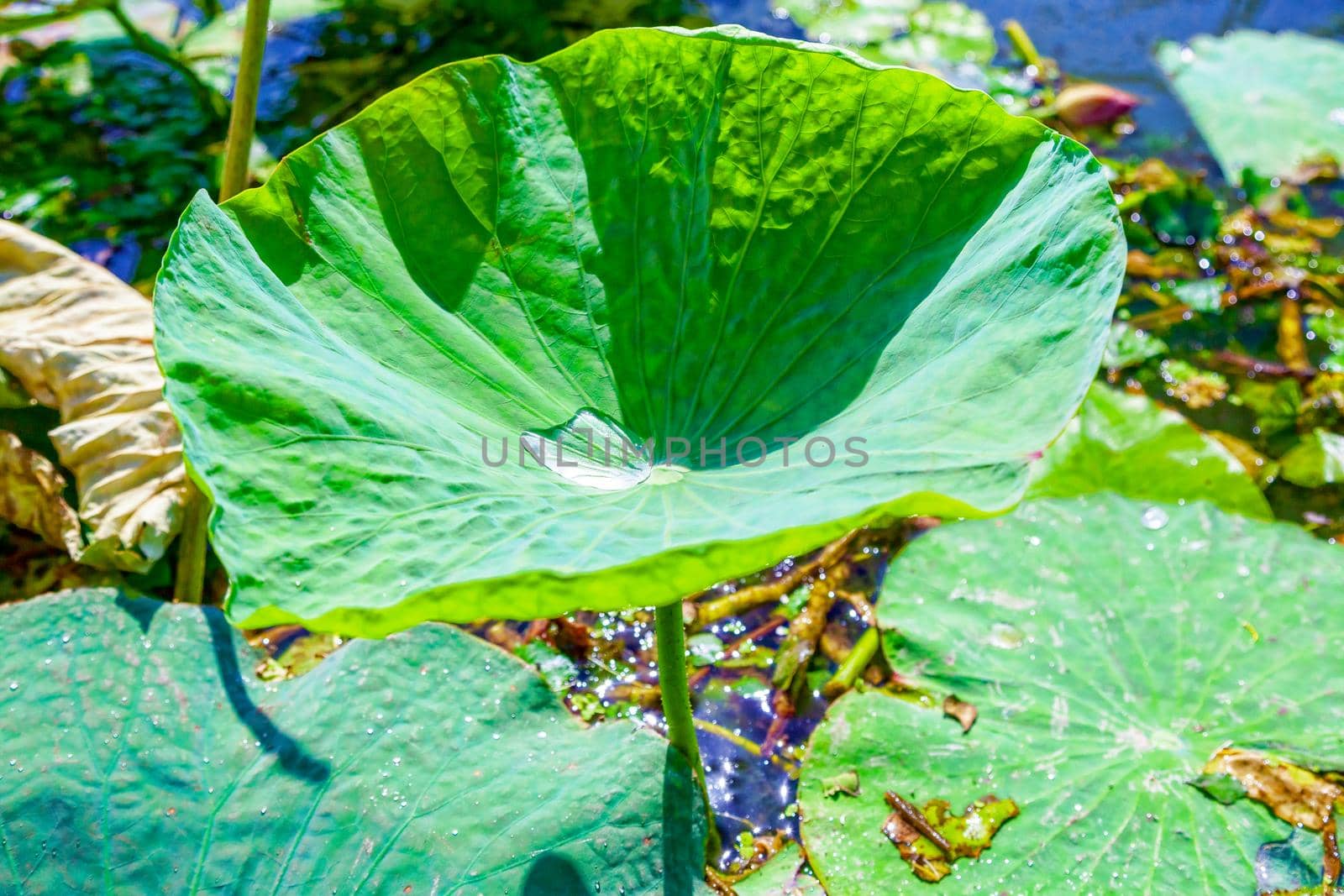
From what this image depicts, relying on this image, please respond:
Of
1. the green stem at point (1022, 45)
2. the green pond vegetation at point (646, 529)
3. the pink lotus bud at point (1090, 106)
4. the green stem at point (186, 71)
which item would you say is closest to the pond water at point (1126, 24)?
the green stem at point (1022, 45)

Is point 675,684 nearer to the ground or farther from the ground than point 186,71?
nearer to the ground

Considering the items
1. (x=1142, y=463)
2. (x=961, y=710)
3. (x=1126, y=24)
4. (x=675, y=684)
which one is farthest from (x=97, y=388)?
(x=1126, y=24)

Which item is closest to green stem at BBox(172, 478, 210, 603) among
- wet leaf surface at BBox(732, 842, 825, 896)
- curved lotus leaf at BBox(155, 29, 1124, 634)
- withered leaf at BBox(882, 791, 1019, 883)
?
curved lotus leaf at BBox(155, 29, 1124, 634)

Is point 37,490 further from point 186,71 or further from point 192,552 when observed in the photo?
point 186,71

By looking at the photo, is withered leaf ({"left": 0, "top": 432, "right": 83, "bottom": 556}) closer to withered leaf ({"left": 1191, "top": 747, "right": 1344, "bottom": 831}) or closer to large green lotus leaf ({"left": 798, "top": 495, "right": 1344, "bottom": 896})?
large green lotus leaf ({"left": 798, "top": 495, "right": 1344, "bottom": 896})

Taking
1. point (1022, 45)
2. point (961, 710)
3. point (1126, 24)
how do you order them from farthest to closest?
point (1126, 24)
point (1022, 45)
point (961, 710)

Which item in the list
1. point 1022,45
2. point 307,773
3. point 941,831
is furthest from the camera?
point 1022,45

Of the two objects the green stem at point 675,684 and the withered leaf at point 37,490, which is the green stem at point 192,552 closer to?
the withered leaf at point 37,490
